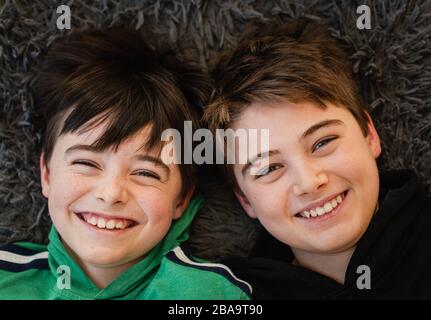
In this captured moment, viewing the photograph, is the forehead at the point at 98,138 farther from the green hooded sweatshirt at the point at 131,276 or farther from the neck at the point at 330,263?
the neck at the point at 330,263

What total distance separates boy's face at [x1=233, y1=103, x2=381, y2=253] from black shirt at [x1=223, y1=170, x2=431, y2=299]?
0.05 m

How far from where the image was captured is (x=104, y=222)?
4.10 feet

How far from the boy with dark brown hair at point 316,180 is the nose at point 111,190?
25 cm

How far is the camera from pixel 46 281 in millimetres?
1348

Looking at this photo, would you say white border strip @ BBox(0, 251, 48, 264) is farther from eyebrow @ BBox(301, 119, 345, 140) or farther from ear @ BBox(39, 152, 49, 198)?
eyebrow @ BBox(301, 119, 345, 140)

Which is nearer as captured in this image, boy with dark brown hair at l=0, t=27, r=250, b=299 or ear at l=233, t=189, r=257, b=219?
boy with dark brown hair at l=0, t=27, r=250, b=299

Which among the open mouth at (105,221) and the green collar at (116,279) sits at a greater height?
the open mouth at (105,221)

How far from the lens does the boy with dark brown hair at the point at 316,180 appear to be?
3.99 feet

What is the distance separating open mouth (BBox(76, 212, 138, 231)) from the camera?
49.2 inches

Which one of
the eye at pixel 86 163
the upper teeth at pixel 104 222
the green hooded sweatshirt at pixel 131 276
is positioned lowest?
the green hooded sweatshirt at pixel 131 276

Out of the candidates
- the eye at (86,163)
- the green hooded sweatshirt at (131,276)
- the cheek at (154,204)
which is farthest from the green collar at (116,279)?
the eye at (86,163)

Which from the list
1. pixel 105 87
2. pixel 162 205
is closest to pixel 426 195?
pixel 162 205

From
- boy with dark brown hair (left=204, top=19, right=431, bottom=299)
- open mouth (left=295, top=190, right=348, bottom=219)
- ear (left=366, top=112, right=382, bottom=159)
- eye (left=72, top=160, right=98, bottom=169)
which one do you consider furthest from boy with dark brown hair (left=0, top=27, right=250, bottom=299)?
ear (left=366, top=112, right=382, bottom=159)

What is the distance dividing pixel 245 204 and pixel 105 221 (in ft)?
1.10
